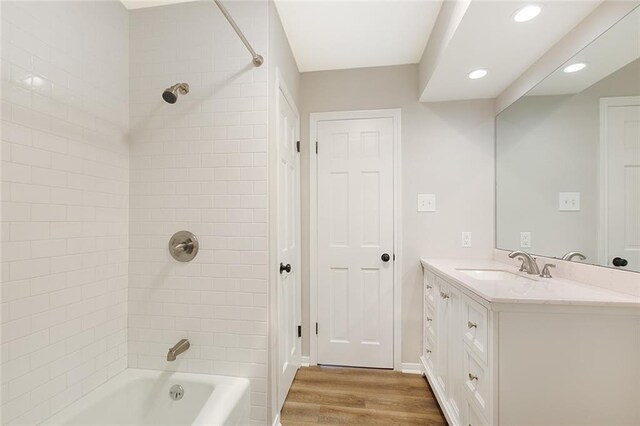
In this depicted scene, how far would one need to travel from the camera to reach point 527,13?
49.8 inches

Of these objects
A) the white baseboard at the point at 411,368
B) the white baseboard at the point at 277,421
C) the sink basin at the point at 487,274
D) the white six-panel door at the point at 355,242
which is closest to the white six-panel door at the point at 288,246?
the white baseboard at the point at 277,421

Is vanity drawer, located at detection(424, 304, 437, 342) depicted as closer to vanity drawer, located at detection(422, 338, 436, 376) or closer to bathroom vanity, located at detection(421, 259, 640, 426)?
vanity drawer, located at detection(422, 338, 436, 376)

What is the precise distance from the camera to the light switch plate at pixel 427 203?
2234mm

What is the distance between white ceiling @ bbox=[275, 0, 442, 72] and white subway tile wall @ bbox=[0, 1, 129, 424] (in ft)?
3.60

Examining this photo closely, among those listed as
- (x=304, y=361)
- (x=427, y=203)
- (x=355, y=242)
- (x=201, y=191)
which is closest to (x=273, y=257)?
(x=201, y=191)

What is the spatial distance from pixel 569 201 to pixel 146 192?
8.23 ft

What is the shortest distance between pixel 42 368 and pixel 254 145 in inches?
55.6

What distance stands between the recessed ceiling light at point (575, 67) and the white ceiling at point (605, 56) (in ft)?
0.05

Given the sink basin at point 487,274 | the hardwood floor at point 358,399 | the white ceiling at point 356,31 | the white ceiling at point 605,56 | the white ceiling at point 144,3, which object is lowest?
the hardwood floor at point 358,399

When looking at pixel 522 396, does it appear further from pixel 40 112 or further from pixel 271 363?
pixel 40 112

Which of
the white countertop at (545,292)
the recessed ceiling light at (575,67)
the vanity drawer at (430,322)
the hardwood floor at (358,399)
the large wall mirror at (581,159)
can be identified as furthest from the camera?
the vanity drawer at (430,322)

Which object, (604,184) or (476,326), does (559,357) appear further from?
(604,184)

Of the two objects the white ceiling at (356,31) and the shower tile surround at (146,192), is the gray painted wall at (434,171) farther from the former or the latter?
the shower tile surround at (146,192)

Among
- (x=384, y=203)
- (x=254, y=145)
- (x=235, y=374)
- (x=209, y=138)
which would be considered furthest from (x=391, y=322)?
(x=209, y=138)
